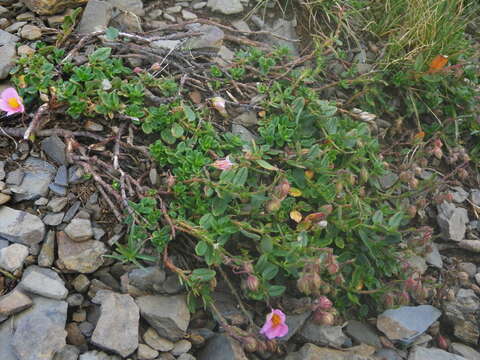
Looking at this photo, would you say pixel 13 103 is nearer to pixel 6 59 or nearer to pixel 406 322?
pixel 6 59

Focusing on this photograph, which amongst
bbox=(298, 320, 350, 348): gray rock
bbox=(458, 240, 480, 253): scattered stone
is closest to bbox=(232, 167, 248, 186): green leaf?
bbox=(298, 320, 350, 348): gray rock

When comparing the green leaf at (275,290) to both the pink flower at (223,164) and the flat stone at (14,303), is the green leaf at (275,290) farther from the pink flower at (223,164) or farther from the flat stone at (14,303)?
the flat stone at (14,303)

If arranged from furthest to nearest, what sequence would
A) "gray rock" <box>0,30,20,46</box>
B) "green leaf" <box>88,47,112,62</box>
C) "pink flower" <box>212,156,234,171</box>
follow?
"gray rock" <box>0,30,20,46</box> < "green leaf" <box>88,47,112,62</box> < "pink flower" <box>212,156,234,171</box>

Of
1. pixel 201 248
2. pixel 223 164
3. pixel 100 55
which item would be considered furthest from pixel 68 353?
pixel 100 55

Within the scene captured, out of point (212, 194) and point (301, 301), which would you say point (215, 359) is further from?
point (212, 194)

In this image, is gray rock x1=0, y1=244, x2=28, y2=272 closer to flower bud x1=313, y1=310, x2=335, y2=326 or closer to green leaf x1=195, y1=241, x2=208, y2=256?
green leaf x1=195, y1=241, x2=208, y2=256

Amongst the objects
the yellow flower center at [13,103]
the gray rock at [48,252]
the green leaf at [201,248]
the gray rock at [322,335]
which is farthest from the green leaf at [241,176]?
the yellow flower center at [13,103]

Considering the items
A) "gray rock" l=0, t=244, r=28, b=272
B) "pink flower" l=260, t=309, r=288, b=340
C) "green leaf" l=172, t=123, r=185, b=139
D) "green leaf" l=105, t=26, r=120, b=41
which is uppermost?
"green leaf" l=105, t=26, r=120, b=41
